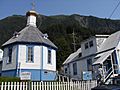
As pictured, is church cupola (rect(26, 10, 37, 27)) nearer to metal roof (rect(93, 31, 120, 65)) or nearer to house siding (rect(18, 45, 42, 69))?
house siding (rect(18, 45, 42, 69))

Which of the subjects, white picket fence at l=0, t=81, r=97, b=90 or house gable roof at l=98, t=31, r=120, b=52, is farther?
house gable roof at l=98, t=31, r=120, b=52

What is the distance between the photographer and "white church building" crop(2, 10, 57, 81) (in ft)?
83.5

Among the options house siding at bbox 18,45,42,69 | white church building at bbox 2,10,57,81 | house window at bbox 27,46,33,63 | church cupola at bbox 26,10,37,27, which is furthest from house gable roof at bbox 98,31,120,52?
church cupola at bbox 26,10,37,27

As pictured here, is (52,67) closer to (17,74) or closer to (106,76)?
(17,74)

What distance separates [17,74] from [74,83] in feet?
36.2

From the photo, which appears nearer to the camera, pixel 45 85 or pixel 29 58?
pixel 45 85

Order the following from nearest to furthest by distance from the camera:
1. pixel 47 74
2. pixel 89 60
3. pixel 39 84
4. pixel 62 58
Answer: pixel 39 84 → pixel 47 74 → pixel 89 60 → pixel 62 58

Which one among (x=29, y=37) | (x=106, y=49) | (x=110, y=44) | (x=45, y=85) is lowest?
(x=45, y=85)

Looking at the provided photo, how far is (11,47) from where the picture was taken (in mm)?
26906

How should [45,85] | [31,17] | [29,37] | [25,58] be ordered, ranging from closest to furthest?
[45,85] < [25,58] < [29,37] < [31,17]

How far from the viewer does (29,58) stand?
1020 inches

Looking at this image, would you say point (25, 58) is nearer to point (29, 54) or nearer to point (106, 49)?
point (29, 54)

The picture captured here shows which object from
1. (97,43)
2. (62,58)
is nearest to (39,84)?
(97,43)

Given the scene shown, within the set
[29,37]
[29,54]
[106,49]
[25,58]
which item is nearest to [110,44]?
[106,49]
